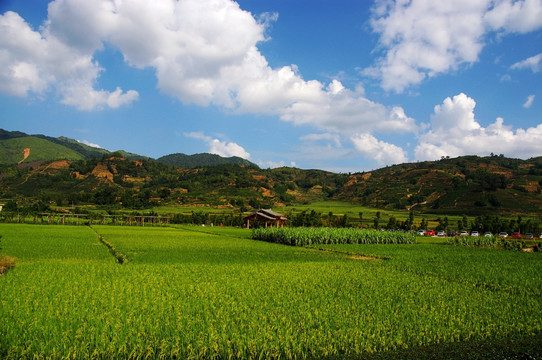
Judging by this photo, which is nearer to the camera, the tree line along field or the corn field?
the tree line along field

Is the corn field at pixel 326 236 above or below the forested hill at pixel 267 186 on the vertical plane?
below

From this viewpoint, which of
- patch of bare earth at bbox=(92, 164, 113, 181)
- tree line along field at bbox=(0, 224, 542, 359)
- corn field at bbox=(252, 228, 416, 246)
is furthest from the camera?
patch of bare earth at bbox=(92, 164, 113, 181)

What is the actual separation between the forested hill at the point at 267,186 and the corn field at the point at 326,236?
60.2 meters

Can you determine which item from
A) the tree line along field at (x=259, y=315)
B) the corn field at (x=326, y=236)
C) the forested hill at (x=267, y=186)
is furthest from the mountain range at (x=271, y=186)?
the tree line along field at (x=259, y=315)

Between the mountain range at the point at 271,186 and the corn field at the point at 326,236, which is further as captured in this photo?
the mountain range at the point at 271,186

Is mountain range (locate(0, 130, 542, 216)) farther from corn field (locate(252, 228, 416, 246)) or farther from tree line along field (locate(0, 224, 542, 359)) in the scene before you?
tree line along field (locate(0, 224, 542, 359))

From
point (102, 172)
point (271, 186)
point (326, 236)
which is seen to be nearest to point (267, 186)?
point (271, 186)

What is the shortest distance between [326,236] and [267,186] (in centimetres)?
11633

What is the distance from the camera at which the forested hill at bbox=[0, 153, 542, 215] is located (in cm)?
9850

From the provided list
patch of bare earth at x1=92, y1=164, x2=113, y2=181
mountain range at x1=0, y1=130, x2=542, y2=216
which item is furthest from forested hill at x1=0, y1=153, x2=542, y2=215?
patch of bare earth at x1=92, y1=164, x2=113, y2=181

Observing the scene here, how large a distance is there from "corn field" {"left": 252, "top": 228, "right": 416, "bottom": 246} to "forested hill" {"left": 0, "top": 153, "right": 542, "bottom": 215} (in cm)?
6018

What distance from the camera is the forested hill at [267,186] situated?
98500 mm

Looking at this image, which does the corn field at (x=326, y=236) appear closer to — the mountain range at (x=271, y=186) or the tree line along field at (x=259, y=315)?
the tree line along field at (x=259, y=315)

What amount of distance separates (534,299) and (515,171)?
472 feet
